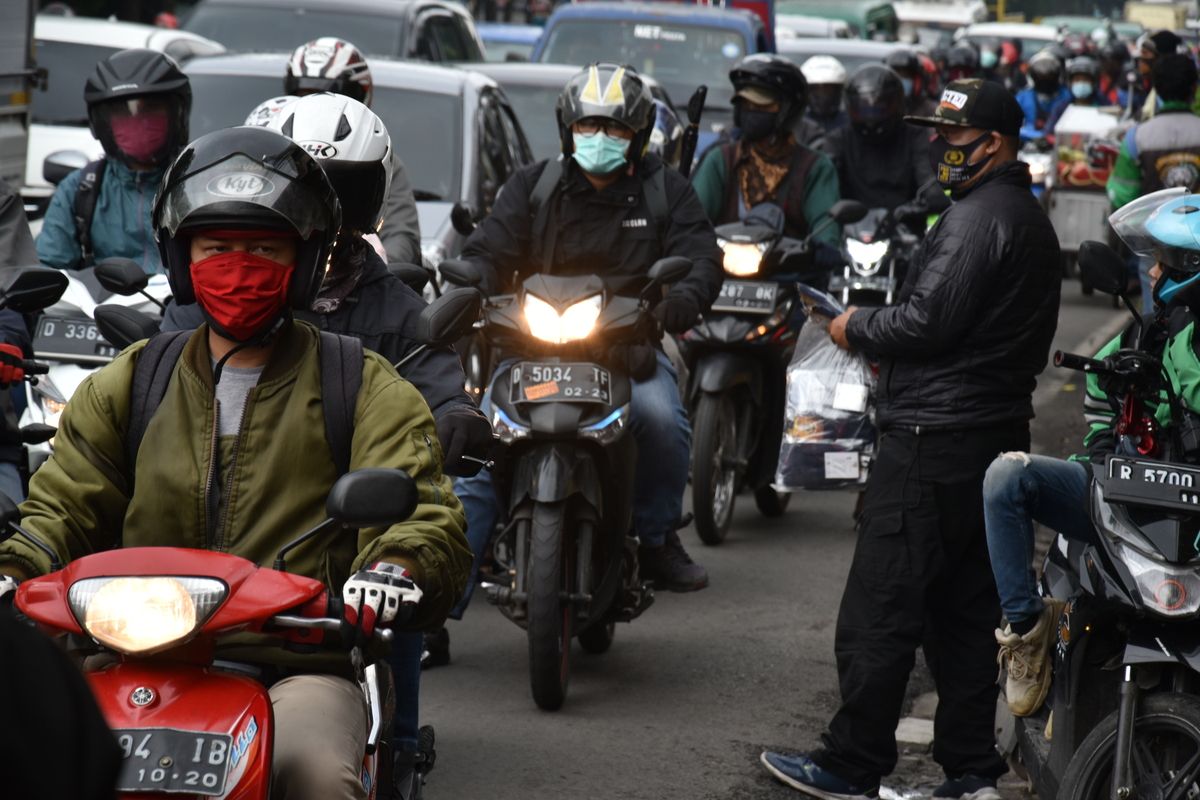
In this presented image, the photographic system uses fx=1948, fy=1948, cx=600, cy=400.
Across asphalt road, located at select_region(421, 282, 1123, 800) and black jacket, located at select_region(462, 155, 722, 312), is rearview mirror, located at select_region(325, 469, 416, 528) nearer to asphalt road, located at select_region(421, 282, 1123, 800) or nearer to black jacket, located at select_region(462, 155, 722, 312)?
asphalt road, located at select_region(421, 282, 1123, 800)

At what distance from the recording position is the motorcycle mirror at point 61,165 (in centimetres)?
766

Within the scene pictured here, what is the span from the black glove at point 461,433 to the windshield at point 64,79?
31.8 ft

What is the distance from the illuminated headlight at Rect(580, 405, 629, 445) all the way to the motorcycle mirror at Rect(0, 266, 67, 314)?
194cm

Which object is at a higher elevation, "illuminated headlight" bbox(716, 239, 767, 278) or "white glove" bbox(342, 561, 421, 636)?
"white glove" bbox(342, 561, 421, 636)

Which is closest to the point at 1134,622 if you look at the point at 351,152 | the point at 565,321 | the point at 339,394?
the point at 339,394

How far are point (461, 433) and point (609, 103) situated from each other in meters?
2.79

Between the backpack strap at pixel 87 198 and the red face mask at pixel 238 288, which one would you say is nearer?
the red face mask at pixel 238 288

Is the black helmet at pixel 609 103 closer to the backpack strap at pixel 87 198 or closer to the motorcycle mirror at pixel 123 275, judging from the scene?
the backpack strap at pixel 87 198

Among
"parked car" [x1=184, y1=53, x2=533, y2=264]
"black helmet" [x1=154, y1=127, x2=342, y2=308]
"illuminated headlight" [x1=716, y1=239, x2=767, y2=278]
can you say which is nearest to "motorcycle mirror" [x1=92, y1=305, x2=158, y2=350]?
"black helmet" [x1=154, y1=127, x2=342, y2=308]

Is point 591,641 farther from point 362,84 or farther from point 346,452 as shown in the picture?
point 346,452

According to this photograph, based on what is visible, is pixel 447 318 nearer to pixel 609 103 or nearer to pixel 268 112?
pixel 268 112

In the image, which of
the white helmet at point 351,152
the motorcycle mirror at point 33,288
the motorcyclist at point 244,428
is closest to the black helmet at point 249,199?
the motorcyclist at point 244,428

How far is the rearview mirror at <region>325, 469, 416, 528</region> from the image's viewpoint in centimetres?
318

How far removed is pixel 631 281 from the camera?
277 inches
